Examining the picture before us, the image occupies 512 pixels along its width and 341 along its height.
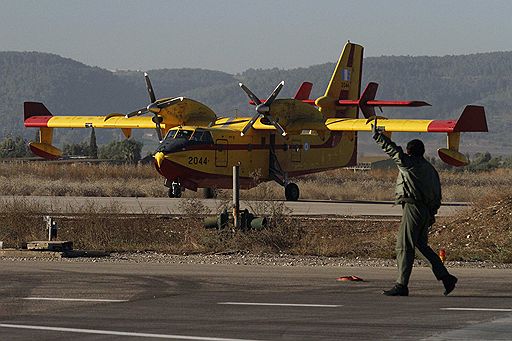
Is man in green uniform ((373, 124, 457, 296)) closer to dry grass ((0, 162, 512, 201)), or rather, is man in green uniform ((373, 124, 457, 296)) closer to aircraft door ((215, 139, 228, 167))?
dry grass ((0, 162, 512, 201))

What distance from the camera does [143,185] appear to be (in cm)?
5269

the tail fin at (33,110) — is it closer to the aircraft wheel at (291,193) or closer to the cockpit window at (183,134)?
the cockpit window at (183,134)

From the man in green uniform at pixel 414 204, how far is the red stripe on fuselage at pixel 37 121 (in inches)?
1599

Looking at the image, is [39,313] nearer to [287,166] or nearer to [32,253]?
[32,253]

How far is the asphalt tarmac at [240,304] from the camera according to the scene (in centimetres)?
1290

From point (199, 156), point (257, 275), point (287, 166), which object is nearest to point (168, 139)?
point (199, 156)

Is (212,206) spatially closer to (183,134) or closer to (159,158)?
(159,158)

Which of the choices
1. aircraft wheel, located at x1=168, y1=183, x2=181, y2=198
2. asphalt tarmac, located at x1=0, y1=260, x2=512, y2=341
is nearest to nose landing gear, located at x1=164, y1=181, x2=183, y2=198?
aircraft wheel, located at x1=168, y1=183, x2=181, y2=198

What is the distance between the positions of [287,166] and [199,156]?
5.38 metres

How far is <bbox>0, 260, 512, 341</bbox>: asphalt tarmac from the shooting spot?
1290 centimetres

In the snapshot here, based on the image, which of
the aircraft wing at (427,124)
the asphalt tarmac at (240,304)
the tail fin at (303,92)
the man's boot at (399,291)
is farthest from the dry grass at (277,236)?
the tail fin at (303,92)

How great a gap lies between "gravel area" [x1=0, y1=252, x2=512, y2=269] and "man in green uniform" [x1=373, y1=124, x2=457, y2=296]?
5.35 metres

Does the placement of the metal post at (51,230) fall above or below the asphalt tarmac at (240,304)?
below

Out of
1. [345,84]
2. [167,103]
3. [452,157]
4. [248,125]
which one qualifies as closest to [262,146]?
[248,125]
